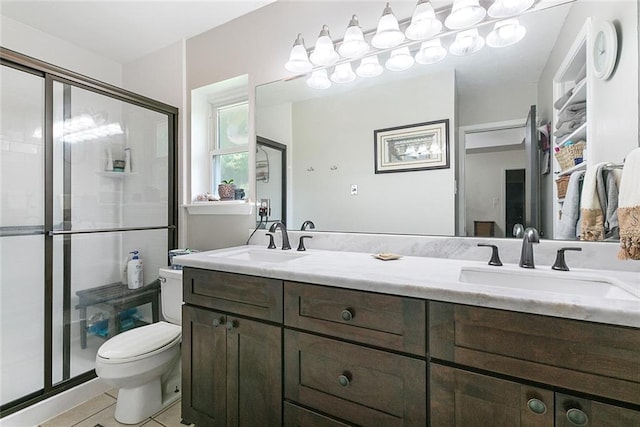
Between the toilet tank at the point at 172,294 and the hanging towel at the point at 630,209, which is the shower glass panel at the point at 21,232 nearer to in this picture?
the toilet tank at the point at 172,294

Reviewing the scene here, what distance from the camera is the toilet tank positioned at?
178cm

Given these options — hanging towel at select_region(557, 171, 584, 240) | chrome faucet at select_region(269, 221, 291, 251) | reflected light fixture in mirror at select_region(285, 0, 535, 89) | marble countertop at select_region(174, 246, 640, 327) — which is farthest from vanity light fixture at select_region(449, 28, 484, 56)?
chrome faucet at select_region(269, 221, 291, 251)

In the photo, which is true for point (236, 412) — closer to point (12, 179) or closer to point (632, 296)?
point (632, 296)

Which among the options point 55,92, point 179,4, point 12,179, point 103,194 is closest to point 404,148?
point 179,4

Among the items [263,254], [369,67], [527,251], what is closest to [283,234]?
[263,254]

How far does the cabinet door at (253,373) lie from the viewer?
3.59ft

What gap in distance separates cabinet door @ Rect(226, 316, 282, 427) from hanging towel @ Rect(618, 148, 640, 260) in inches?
44.6

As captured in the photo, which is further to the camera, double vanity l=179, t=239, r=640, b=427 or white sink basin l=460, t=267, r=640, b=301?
white sink basin l=460, t=267, r=640, b=301

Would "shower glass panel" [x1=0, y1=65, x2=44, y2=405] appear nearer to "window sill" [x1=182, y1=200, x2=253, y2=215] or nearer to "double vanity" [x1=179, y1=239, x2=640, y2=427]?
"window sill" [x1=182, y1=200, x2=253, y2=215]

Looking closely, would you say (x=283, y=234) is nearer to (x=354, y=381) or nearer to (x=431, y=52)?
(x=354, y=381)

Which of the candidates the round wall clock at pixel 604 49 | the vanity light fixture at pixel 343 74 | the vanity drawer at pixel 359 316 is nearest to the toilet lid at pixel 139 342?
the vanity drawer at pixel 359 316

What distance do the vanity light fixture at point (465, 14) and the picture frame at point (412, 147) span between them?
1.37ft

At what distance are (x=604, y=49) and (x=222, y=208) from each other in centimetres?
207

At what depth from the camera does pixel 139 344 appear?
58.8 inches
